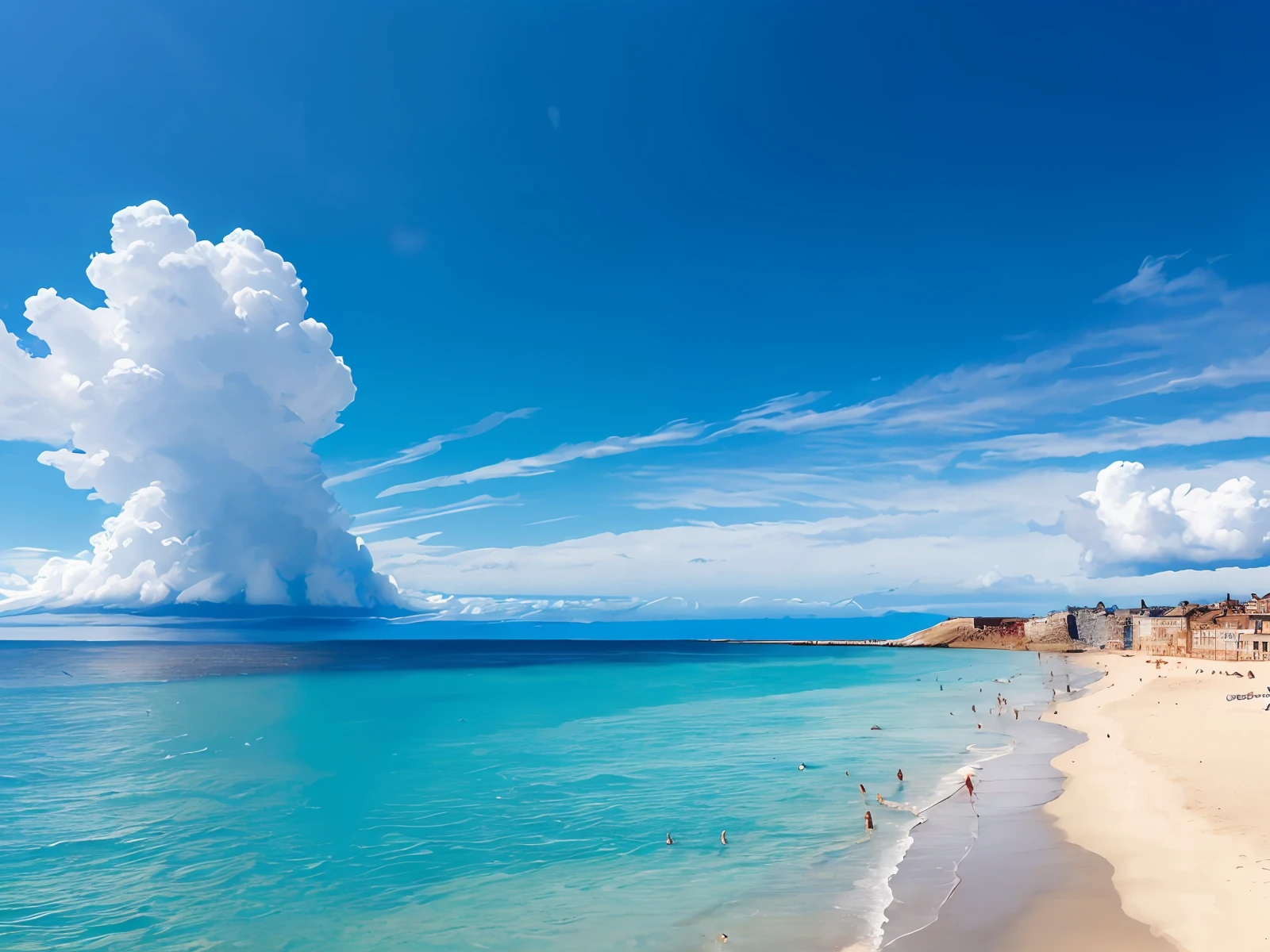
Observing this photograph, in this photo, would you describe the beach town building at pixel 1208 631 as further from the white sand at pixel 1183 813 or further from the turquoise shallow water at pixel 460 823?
the white sand at pixel 1183 813

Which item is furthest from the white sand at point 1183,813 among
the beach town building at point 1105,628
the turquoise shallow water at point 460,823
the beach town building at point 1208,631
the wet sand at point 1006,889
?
the beach town building at point 1105,628

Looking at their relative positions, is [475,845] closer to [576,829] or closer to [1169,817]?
[576,829]

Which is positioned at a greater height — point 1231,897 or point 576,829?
point 1231,897

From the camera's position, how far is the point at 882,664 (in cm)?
16912

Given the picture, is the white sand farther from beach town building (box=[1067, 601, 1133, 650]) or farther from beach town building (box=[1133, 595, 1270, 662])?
beach town building (box=[1067, 601, 1133, 650])

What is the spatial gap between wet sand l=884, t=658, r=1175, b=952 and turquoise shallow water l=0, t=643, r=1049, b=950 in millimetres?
1311

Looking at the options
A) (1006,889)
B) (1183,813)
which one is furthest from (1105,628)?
(1006,889)

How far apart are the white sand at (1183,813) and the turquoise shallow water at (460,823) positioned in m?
7.16

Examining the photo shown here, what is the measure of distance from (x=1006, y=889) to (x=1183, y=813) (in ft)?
44.7

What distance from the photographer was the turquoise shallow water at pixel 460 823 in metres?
23.1

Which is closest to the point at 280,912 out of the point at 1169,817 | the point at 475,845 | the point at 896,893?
the point at 475,845

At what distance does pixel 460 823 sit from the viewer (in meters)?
35.1

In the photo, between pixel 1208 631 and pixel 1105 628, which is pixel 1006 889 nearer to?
pixel 1208 631

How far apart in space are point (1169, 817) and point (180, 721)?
256 feet
